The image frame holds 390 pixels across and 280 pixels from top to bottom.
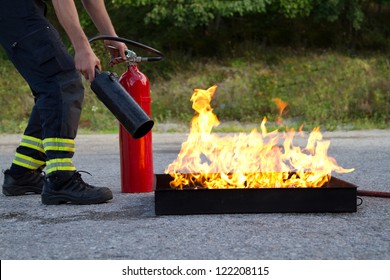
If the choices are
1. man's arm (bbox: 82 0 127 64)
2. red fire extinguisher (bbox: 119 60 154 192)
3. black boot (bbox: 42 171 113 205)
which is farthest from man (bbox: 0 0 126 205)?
red fire extinguisher (bbox: 119 60 154 192)

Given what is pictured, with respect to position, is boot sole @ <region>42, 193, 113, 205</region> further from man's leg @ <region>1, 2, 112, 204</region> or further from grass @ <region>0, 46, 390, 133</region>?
grass @ <region>0, 46, 390, 133</region>

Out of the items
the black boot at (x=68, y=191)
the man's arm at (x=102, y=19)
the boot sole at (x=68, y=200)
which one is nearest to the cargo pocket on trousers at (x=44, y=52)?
the man's arm at (x=102, y=19)

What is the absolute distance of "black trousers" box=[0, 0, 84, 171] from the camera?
4.62 m

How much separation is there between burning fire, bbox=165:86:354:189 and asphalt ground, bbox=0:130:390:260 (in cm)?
31

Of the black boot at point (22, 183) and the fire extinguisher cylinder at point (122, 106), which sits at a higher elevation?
the fire extinguisher cylinder at point (122, 106)

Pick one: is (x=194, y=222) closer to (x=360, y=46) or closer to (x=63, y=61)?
(x=63, y=61)

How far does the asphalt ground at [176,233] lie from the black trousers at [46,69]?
1.68 ft

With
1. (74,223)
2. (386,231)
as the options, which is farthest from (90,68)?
(386,231)

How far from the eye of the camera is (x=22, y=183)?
5.34 meters

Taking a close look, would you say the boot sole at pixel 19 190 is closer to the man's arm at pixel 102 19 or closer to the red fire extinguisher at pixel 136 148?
the red fire extinguisher at pixel 136 148

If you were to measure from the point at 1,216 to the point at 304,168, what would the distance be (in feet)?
6.48

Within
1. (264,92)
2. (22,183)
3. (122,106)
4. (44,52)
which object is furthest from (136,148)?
(264,92)

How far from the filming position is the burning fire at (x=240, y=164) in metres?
4.66

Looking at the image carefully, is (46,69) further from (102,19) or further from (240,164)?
(240,164)
